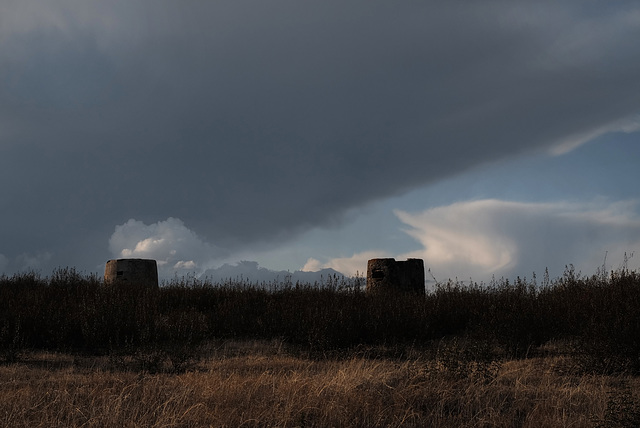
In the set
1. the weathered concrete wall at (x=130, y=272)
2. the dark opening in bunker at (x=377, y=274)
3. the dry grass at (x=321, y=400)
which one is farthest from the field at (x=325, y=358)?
the weathered concrete wall at (x=130, y=272)

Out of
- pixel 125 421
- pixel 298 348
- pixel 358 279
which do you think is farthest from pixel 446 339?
pixel 125 421

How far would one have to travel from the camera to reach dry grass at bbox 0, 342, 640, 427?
4262 millimetres

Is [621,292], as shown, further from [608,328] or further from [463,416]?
[463,416]

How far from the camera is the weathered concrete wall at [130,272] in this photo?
12.9m

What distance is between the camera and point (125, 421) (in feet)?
13.6

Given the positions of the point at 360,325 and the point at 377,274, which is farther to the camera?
the point at 377,274

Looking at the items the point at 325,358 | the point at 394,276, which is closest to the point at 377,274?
the point at 394,276

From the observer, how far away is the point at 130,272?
42.6 ft

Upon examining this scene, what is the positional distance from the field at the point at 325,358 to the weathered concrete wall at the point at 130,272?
862 mm

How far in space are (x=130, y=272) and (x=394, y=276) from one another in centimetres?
608

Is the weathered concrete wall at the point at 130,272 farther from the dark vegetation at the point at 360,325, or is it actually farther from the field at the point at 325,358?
the dark vegetation at the point at 360,325

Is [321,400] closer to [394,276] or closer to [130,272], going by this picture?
[394,276]

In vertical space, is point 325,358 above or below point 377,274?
below

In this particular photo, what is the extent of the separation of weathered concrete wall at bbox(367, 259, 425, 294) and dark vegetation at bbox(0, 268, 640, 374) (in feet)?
3.48
